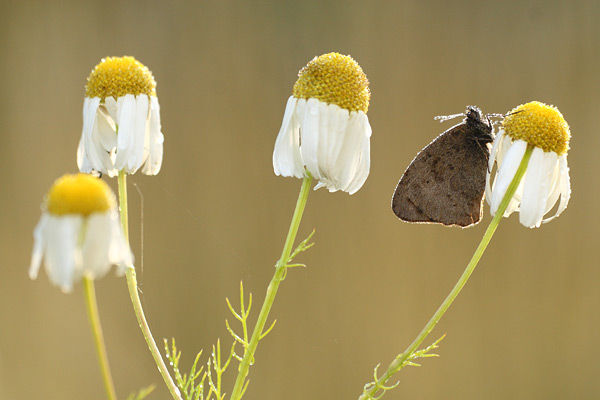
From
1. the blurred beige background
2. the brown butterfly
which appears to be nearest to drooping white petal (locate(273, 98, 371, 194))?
the brown butterfly

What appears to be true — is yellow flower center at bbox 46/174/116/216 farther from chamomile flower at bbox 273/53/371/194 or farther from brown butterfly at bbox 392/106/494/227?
brown butterfly at bbox 392/106/494/227

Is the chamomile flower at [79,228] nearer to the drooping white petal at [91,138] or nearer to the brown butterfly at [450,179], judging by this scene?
the drooping white petal at [91,138]

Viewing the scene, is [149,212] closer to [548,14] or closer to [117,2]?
[117,2]

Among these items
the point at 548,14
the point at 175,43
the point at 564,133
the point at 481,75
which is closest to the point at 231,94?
the point at 175,43

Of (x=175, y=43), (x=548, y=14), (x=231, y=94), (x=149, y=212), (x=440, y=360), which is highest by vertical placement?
(x=548, y=14)

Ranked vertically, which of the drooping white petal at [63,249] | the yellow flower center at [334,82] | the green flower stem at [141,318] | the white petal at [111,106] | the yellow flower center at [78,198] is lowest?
the green flower stem at [141,318]

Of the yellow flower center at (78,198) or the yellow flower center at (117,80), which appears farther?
the yellow flower center at (117,80)

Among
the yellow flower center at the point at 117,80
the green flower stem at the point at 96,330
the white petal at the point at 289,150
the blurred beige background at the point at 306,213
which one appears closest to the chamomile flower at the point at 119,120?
the yellow flower center at the point at 117,80
